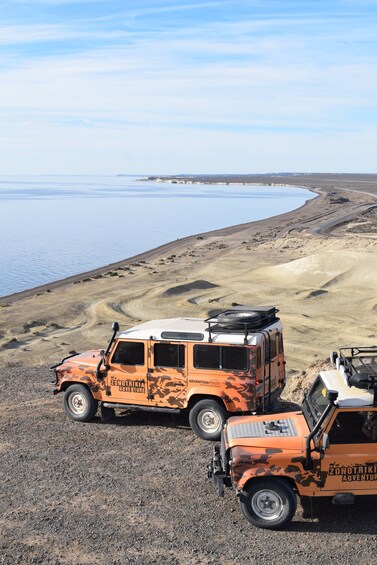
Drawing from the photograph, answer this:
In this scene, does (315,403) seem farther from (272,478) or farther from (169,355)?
(169,355)

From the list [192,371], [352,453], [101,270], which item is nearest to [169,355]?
[192,371]

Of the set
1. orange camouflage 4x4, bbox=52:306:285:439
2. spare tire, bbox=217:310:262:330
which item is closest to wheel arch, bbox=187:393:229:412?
orange camouflage 4x4, bbox=52:306:285:439

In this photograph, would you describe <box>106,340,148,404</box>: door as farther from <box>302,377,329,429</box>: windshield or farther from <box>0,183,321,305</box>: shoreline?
<box>0,183,321,305</box>: shoreline

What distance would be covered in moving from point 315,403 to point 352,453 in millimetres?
1052

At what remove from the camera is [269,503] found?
9.97 meters

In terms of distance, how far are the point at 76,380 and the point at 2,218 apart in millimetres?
110313

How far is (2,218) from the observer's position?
120188 millimetres

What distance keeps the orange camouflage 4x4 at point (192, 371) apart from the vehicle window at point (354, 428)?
351cm

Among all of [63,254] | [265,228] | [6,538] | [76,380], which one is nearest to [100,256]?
[63,254]

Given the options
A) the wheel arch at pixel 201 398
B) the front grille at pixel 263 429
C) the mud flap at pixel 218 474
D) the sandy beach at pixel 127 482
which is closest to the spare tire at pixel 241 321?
the wheel arch at pixel 201 398

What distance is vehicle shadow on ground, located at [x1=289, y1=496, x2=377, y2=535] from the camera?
9930 mm

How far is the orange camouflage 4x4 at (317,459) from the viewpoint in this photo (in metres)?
9.65

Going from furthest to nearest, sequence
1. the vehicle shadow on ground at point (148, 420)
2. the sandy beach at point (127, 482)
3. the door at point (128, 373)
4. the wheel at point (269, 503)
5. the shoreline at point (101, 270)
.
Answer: the shoreline at point (101, 270)
the vehicle shadow on ground at point (148, 420)
the door at point (128, 373)
the wheel at point (269, 503)
the sandy beach at point (127, 482)

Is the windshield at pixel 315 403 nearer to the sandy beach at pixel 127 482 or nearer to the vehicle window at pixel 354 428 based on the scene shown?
the vehicle window at pixel 354 428
